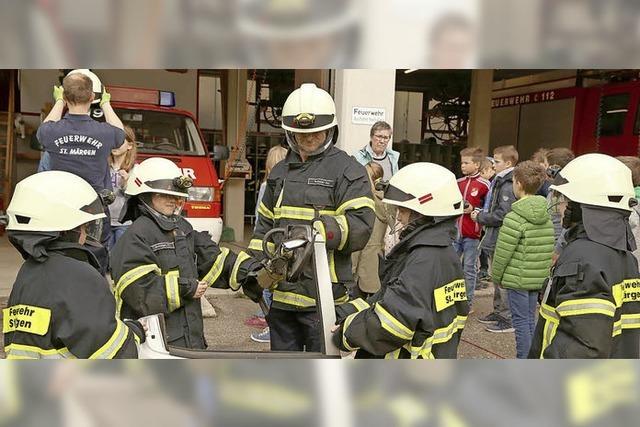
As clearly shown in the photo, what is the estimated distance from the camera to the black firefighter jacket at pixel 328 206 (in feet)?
9.00

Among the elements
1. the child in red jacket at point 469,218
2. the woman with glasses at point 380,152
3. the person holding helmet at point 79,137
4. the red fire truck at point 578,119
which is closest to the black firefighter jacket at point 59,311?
the person holding helmet at point 79,137

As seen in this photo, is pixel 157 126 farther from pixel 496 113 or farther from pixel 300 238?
pixel 496 113

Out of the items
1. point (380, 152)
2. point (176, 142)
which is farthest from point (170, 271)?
point (176, 142)

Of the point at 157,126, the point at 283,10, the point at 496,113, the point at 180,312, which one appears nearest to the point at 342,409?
the point at 283,10

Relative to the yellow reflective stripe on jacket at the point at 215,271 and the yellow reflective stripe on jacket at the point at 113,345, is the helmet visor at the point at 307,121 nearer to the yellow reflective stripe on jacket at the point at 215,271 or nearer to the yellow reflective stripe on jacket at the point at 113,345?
the yellow reflective stripe on jacket at the point at 215,271

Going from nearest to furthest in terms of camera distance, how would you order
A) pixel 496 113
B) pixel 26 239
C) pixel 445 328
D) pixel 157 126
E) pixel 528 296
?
pixel 26 239 → pixel 445 328 → pixel 528 296 → pixel 157 126 → pixel 496 113

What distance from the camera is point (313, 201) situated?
9.18 feet

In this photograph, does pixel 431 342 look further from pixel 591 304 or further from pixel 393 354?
pixel 591 304

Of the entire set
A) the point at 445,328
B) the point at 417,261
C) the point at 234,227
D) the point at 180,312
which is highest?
the point at 417,261

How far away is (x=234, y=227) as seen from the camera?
414 inches

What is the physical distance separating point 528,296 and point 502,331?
48.7 inches

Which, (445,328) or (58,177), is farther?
(445,328)

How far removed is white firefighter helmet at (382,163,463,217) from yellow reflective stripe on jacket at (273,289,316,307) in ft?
2.67

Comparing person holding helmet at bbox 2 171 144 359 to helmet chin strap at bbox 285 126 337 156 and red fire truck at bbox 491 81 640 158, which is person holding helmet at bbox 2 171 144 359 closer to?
helmet chin strap at bbox 285 126 337 156
